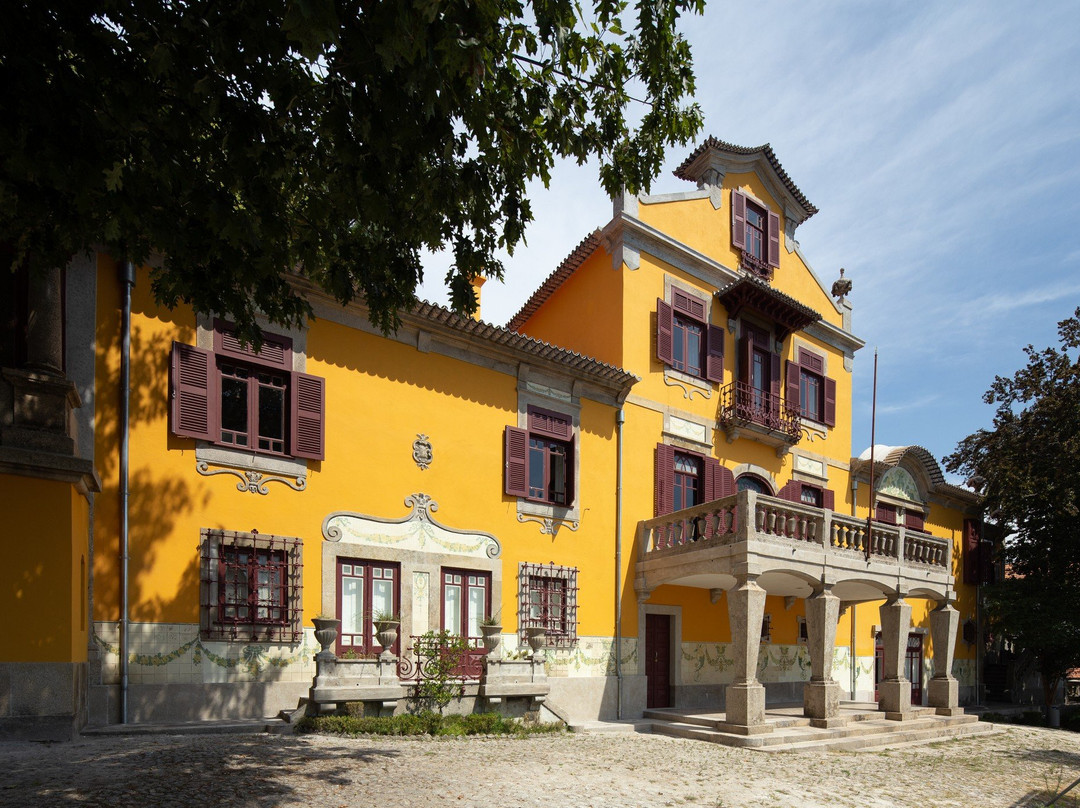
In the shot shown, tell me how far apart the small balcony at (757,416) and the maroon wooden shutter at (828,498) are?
2.09 metres

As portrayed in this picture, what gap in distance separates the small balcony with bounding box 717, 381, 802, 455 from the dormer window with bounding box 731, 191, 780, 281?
318cm

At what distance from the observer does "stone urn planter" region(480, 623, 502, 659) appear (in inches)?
534

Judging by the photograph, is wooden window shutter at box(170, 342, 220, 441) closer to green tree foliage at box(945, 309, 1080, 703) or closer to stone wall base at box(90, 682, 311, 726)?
stone wall base at box(90, 682, 311, 726)

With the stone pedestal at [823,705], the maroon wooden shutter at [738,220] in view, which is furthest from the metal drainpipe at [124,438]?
the maroon wooden shutter at [738,220]

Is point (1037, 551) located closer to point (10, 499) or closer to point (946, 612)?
point (946, 612)

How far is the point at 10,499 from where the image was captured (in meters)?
9.05

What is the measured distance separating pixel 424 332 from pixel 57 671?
7.70 metres

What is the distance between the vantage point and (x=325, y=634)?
11.4 metres

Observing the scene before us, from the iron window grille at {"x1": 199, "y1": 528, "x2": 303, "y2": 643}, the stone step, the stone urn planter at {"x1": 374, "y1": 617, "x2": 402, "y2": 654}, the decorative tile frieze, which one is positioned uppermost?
the decorative tile frieze

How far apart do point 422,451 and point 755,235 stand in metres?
11.5

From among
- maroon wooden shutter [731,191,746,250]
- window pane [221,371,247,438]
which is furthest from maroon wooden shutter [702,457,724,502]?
window pane [221,371,247,438]

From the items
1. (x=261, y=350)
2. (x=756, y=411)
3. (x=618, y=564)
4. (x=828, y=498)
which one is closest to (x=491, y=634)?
(x=618, y=564)

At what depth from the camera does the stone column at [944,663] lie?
1906 cm

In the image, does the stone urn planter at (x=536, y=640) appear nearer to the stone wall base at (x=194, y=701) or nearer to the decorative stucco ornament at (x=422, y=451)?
the decorative stucco ornament at (x=422, y=451)
